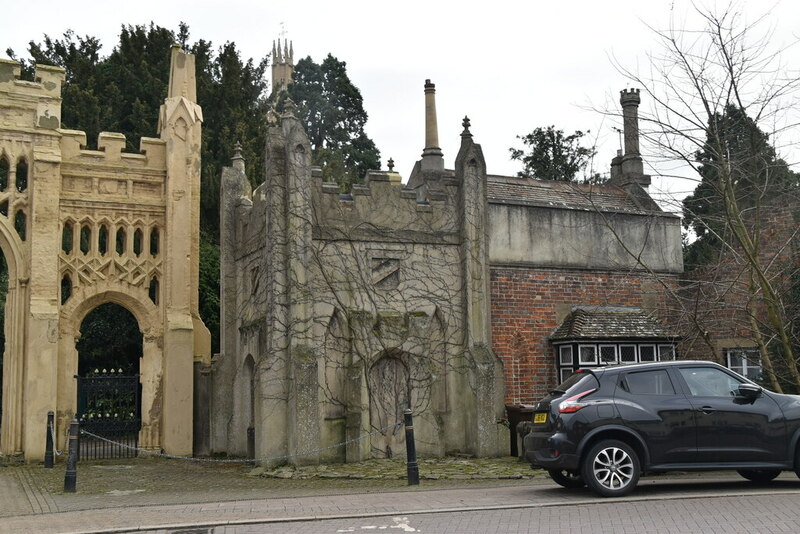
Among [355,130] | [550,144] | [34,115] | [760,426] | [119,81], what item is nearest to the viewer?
[760,426]

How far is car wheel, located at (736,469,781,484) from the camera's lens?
41.6 feet

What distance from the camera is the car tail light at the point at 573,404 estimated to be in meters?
11.8

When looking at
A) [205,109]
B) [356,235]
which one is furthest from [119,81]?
[356,235]

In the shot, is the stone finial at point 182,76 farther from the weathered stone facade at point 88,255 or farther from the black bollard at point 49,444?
the black bollard at point 49,444

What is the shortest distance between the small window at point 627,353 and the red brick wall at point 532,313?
1242 millimetres

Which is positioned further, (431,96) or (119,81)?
(119,81)

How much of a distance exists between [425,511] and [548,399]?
262 centimetres

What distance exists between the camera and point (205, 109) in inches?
1439

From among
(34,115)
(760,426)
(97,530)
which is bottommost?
(97,530)

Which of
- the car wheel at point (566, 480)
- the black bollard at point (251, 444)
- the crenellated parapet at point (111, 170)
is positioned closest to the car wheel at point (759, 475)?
the car wheel at point (566, 480)

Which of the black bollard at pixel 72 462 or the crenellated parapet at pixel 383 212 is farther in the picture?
the crenellated parapet at pixel 383 212

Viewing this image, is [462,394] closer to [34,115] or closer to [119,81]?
[34,115]

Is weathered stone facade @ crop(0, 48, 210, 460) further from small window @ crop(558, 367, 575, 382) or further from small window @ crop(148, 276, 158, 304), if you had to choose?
small window @ crop(558, 367, 575, 382)

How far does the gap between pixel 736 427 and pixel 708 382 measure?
0.67 m
